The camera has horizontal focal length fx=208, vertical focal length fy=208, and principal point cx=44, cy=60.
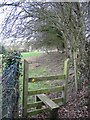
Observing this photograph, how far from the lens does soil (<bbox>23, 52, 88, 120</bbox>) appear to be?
1.56 meters

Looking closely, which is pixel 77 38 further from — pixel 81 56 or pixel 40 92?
pixel 40 92

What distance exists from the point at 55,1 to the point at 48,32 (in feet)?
0.83

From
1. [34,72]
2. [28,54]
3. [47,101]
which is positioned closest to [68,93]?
[47,101]

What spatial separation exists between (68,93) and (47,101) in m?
0.24

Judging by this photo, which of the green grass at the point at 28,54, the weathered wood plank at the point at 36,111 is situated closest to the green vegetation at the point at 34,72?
the green grass at the point at 28,54

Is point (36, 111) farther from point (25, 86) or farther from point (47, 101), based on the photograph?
point (25, 86)

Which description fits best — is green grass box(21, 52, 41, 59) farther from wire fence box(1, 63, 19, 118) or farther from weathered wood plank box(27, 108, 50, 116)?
weathered wood plank box(27, 108, 50, 116)

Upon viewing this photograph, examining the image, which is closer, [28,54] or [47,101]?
[28,54]

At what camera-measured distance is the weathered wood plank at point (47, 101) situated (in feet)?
5.27

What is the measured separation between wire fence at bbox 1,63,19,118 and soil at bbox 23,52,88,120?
157mm

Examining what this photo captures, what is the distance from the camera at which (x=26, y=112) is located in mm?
1641

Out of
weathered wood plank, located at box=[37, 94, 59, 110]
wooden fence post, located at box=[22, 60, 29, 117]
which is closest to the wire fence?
wooden fence post, located at box=[22, 60, 29, 117]

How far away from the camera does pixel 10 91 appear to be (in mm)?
1488

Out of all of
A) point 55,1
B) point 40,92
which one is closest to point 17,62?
point 40,92
